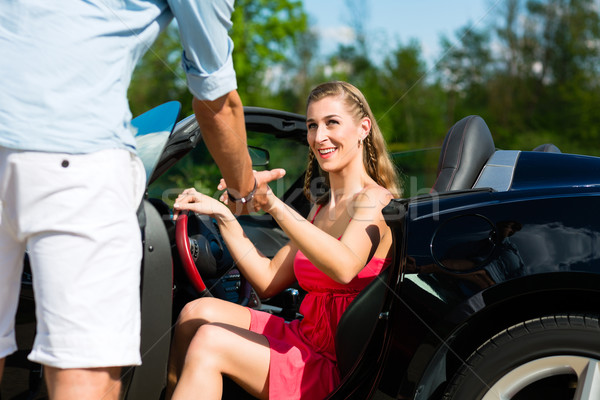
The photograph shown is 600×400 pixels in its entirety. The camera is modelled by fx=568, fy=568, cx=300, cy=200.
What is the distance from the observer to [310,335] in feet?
6.35

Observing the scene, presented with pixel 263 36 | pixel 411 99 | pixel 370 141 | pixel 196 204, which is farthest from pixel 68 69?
pixel 411 99

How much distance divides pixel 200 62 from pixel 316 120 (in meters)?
0.99

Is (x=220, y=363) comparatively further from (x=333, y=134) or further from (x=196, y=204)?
(x=333, y=134)

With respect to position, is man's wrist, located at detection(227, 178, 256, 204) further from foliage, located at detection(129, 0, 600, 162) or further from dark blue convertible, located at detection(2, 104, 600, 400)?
foliage, located at detection(129, 0, 600, 162)

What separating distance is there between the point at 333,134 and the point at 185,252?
2.28 feet

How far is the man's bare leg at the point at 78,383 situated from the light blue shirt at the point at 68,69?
40 cm

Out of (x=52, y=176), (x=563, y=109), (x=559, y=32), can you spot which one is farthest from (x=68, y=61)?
(x=559, y=32)

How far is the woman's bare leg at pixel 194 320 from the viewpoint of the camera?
196cm

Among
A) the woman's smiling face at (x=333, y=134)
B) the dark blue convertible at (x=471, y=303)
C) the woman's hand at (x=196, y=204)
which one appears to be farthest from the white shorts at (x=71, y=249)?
the woman's smiling face at (x=333, y=134)

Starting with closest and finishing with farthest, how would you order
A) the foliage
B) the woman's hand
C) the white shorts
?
the white shorts → the woman's hand → the foliage

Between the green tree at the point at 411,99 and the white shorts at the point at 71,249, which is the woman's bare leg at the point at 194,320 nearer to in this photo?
the white shorts at the point at 71,249

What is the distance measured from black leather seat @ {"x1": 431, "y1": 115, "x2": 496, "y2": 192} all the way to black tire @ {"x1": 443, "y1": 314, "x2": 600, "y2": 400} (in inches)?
26.0

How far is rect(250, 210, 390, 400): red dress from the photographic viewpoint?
175cm

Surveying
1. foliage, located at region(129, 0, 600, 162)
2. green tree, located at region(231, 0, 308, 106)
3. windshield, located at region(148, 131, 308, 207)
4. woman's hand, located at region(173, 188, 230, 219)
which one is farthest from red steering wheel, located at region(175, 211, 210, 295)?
foliage, located at region(129, 0, 600, 162)
